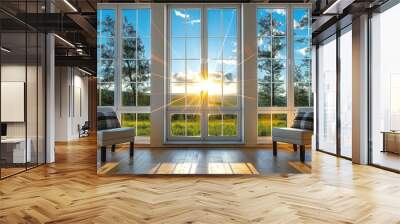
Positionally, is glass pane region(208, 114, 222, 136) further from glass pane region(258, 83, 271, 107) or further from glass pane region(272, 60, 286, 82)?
glass pane region(272, 60, 286, 82)

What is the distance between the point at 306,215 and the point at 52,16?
534 centimetres

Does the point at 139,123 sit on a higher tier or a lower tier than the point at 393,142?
higher

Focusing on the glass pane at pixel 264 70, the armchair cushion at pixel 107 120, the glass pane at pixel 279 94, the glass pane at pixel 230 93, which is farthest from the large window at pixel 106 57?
the glass pane at pixel 279 94

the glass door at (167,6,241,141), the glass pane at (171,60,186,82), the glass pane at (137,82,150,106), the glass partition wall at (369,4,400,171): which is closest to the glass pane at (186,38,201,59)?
the glass door at (167,6,241,141)

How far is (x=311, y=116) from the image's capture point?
15.8 feet

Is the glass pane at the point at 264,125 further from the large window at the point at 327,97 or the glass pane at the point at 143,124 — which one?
the large window at the point at 327,97

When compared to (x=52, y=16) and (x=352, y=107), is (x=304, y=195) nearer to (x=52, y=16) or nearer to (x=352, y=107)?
(x=352, y=107)

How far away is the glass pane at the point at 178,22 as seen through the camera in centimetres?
461

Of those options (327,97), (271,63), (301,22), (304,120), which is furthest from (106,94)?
(327,97)

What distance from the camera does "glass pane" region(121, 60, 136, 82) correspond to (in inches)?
174

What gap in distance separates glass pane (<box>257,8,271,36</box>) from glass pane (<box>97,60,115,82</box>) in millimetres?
2008

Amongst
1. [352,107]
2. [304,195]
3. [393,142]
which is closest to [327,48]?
[352,107]

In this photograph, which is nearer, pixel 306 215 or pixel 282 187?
pixel 306 215

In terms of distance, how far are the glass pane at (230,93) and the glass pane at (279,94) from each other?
531 mm
